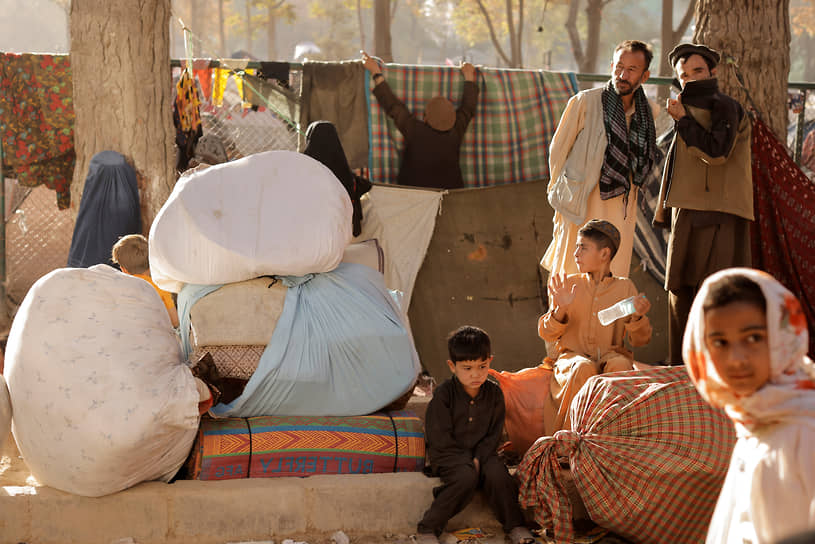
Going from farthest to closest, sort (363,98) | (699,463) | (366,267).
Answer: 1. (363,98)
2. (366,267)
3. (699,463)

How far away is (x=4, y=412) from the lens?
12.2 feet

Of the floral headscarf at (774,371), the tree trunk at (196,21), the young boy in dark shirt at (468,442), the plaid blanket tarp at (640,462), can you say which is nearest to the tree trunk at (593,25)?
the young boy in dark shirt at (468,442)

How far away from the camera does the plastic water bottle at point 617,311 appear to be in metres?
4.04

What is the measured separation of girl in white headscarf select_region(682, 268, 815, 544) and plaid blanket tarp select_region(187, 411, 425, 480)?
216 cm

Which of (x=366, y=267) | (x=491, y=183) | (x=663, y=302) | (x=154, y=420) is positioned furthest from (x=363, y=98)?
(x=154, y=420)

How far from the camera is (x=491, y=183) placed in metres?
6.68

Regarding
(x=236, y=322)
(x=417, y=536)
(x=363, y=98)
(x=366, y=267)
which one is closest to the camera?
(x=417, y=536)

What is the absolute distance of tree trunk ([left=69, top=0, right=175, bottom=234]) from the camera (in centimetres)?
592

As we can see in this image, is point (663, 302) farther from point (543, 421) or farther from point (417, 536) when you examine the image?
point (417, 536)

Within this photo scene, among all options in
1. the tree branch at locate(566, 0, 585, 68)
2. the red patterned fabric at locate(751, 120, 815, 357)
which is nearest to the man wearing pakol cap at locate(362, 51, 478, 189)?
the red patterned fabric at locate(751, 120, 815, 357)

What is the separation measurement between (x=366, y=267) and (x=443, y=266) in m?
1.83

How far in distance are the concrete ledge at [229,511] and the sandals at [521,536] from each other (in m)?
0.20

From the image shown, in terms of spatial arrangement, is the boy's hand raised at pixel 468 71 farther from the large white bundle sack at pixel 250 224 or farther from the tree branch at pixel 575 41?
the tree branch at pixel 575 41

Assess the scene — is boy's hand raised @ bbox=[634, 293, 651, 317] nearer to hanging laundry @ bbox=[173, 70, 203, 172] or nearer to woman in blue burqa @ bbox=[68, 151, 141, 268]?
woman in blue burqa @ bbox=[68, 151, 141, 268]
